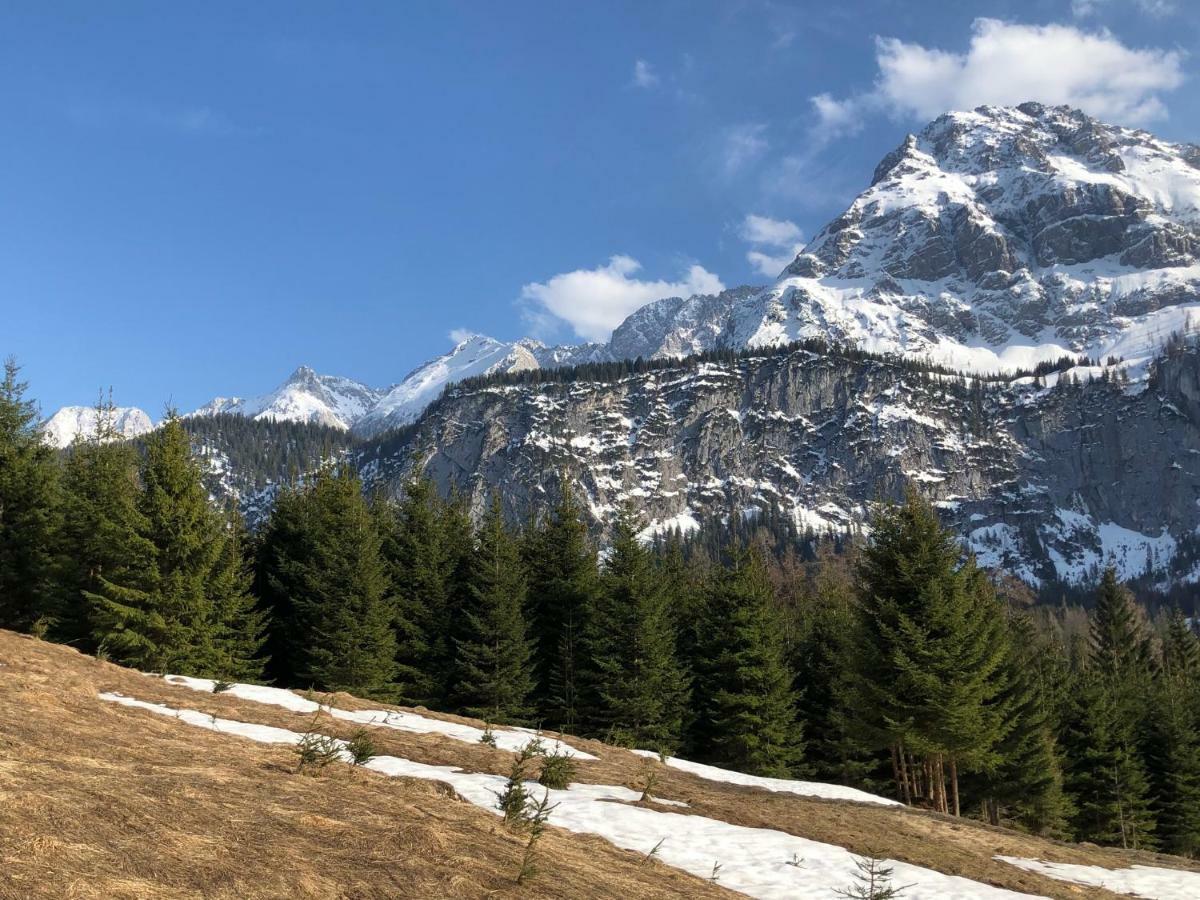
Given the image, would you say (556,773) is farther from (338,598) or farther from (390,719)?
(338,598)

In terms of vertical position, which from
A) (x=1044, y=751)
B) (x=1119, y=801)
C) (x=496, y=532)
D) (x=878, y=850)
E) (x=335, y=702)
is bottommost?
(x=1119, y=801)

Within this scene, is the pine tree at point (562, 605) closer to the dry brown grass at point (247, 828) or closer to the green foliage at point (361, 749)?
the dry brown grass at point (247, 828)

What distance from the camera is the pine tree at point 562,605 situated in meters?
35.3

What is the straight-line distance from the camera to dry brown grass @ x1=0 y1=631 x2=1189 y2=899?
5.36 metres

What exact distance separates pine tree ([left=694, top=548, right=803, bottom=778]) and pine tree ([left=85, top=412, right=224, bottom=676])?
19428 mm

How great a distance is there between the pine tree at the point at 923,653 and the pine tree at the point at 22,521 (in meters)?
29.7

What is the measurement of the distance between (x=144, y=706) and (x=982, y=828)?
16.1 meters

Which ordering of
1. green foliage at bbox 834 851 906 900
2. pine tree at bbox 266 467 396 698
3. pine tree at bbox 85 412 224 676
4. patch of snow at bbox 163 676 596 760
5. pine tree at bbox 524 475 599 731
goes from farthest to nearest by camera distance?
pine tree at bbox 524 475 599 731, pine tree at bbox 266 467 396 698, pine tree at bbox 85 412 224 676, patch of snow at bbox 163 676 596 760, green foliage at bbox 834 851 906 900

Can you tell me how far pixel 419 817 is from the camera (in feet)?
25.5

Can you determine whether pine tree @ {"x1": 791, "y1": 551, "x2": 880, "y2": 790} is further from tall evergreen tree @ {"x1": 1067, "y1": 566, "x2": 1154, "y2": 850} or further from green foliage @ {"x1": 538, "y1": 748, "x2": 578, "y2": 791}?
green foliage @ {"x1": 538, "y1": 748, "x2": 578, "y2": 791}

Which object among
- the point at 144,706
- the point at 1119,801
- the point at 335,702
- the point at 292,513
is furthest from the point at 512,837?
the point at 1119,801

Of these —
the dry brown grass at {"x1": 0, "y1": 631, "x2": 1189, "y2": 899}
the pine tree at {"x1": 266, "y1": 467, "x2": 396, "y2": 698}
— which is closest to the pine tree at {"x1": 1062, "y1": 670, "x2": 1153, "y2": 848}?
the dry brown grass at {"x1": 0, "y1": 631, "x2": 1189, "y2": 899}

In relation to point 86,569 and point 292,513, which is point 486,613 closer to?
point 292,513

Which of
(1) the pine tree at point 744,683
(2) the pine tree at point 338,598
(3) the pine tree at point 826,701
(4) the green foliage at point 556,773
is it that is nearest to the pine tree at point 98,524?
(2) the pine tree at point 338,598
